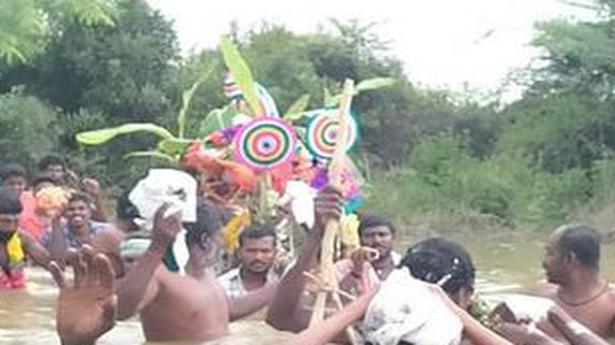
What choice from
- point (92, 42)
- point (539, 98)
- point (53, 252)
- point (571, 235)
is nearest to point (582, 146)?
point (539, 98)

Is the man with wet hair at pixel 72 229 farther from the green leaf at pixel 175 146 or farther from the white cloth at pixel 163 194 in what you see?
the white cloth at pixel 163 194

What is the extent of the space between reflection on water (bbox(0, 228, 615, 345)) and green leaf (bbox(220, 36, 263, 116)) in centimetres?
171

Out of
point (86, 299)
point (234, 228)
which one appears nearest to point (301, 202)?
point (86, 299)

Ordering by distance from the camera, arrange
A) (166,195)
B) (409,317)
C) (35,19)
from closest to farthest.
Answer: (409,317) → (166,195) → (35,19)

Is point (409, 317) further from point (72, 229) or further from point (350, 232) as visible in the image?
point (72, 229)

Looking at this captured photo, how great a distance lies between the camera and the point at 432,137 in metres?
26.5

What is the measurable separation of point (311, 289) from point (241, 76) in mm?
4316

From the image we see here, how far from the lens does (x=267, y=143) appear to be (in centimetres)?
820

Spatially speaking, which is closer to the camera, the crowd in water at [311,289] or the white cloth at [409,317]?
the white cloth at [409,317]

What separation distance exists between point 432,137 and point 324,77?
229 centimetres

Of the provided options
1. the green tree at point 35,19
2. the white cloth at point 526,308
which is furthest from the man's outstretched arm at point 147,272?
the green tree at point 35,19

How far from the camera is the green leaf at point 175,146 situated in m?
9.43

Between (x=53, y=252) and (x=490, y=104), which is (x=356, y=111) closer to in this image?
(x=490, y=104)

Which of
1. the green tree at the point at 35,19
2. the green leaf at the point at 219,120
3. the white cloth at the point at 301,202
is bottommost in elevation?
the white cloth at the point at 301,202
